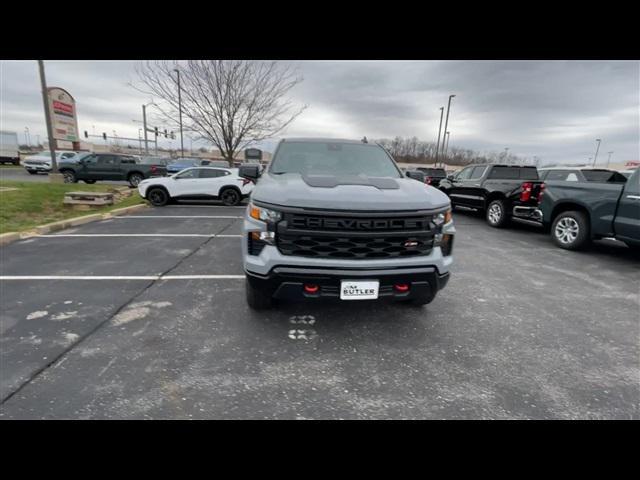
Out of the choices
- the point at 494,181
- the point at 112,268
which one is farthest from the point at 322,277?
the point at 494,181

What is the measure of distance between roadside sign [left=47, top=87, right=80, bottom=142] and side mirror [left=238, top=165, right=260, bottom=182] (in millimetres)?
14887

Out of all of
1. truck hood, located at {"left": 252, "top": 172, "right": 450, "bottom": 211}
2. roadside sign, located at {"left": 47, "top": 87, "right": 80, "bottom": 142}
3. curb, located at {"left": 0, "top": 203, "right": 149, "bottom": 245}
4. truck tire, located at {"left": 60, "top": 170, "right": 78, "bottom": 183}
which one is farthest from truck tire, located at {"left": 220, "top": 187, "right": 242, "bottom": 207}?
truck tire, located at {"left": 60, "top": 170, "right": 78, "bottom": 183}

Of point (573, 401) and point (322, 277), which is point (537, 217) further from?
point (322, 277)

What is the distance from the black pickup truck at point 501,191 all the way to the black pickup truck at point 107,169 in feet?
48.3

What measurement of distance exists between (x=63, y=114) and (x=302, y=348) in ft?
59.0

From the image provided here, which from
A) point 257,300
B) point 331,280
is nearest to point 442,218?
point 331,280

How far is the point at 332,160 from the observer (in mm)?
4172

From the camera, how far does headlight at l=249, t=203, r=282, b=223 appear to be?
106 inches

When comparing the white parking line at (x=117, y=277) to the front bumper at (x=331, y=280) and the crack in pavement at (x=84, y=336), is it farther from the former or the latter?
the front bumper at (x=331, y=280)

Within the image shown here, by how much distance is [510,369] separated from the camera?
2643mm

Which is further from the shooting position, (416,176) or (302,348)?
(416,176)

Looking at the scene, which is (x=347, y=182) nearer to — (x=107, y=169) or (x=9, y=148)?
(x=107, y=169)
